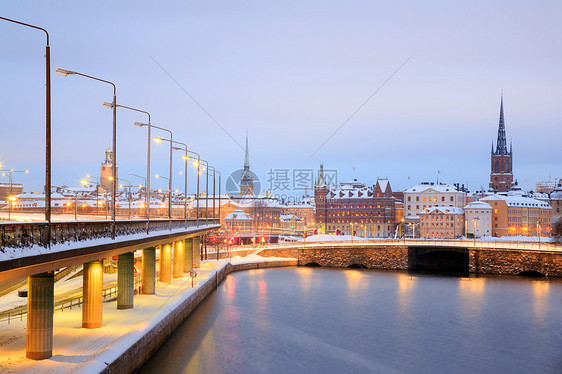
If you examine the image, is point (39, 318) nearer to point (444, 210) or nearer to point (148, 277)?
point (148, 277)

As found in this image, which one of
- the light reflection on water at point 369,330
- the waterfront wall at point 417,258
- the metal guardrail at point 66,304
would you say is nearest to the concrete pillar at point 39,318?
the light reflection on water at point 369,330

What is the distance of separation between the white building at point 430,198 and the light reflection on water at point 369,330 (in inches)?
3836

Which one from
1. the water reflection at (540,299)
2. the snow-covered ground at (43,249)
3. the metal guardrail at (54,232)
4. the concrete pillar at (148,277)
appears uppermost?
the metal guardrail at (54,232)

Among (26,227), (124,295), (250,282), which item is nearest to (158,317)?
(124,295)

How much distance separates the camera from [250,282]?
6256cm

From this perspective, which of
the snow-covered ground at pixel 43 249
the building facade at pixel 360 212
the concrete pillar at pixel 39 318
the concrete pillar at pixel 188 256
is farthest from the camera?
the building facade at pixel 360 212

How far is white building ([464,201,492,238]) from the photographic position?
14925 cm

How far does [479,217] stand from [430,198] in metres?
16.6

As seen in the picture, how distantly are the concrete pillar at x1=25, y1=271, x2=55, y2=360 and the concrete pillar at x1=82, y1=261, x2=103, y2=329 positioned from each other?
495 cm

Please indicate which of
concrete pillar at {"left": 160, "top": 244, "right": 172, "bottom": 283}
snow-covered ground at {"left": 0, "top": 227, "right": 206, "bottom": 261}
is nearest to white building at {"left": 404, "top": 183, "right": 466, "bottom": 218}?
concrete pillar at {"left": 160, "top": 244, "right": 172, "bottom": 283}

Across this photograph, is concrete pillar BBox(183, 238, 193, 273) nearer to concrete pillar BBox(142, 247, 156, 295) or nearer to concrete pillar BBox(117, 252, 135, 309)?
concrete pillar BBox(142, 247, 156, 295)

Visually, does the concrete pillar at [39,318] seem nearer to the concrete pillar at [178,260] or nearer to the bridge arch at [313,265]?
the concrete pillar at [178,260]

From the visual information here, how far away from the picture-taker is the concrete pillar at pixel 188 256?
55.5 meters

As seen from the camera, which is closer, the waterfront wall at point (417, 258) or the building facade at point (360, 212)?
the waterfront wall at point (417, 258)
